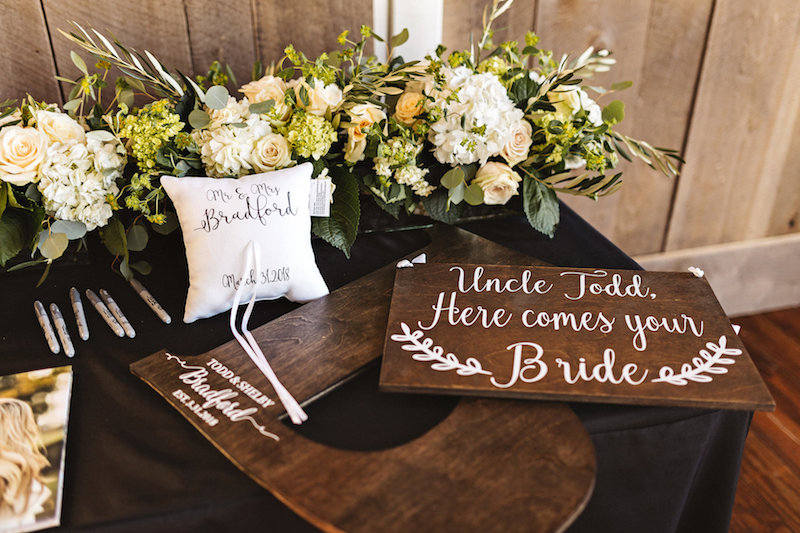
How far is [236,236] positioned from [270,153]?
162 mm

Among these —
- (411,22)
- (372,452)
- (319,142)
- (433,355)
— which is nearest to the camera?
(372,452)

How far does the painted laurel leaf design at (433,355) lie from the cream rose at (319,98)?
0.42 m

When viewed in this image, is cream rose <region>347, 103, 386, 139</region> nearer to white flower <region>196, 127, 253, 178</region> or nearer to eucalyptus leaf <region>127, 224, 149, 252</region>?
white flower <region>196, 127, 253, 178</region>

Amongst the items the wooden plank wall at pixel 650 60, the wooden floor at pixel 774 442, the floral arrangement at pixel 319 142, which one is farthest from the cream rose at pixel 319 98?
the wooden floor at pixel 774 442

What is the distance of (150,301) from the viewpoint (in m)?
0.98

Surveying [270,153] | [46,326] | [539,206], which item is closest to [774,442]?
[539,206]

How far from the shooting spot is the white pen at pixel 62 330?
34.1 inches

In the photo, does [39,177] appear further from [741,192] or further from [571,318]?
[741,192]

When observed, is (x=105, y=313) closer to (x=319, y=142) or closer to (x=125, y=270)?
(x=125, y=270)

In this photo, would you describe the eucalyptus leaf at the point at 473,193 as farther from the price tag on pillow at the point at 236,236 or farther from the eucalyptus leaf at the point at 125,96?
the eucalyptus leaf at the point at 125,96

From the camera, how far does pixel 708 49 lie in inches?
65.5

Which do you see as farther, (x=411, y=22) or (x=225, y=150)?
(x=411, y=22)

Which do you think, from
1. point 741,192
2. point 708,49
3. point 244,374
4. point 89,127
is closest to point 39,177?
point 89,127

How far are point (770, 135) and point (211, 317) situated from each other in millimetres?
1744
